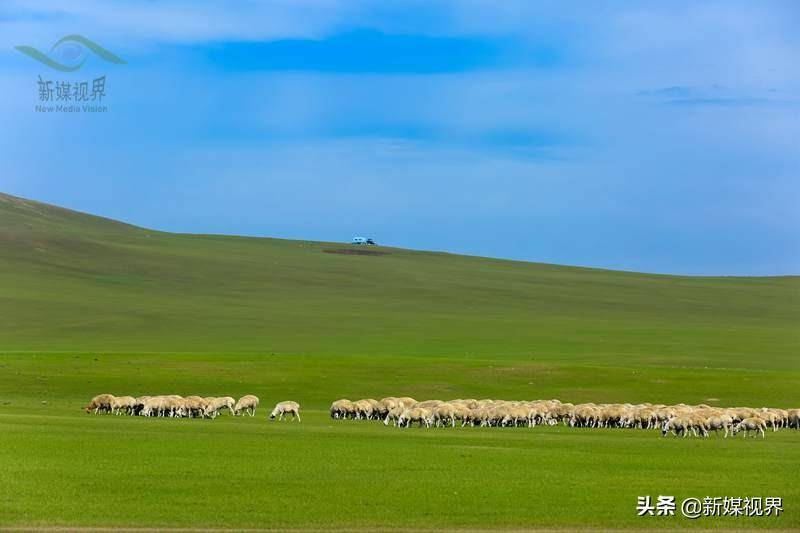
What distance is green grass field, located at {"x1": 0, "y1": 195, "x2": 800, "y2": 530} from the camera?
57.2ft

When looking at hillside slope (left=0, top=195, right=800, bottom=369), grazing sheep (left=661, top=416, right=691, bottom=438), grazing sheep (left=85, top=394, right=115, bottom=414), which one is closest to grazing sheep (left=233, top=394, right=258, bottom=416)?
grazing sheep (left=85, top=394, right=115, bottom=414)

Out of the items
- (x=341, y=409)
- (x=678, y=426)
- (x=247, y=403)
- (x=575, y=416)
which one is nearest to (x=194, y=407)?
(x=247, y=403)

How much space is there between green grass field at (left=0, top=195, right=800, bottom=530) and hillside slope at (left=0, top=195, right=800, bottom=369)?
335 mm

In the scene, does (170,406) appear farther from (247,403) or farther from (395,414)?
(395,414)

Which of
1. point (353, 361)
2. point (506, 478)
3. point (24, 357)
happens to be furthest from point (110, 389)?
point (506, 478)

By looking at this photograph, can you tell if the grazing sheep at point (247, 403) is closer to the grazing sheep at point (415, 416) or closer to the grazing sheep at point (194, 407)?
the grazing sheep at point (194, 407)

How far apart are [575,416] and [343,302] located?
48.8 m

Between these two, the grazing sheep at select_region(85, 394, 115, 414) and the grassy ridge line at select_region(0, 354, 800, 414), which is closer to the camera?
the grazing sheep at select_region(85, 394, 115, 414)

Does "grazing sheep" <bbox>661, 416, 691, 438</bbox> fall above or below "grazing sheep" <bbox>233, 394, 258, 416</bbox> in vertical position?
below

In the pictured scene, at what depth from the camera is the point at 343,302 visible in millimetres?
79750

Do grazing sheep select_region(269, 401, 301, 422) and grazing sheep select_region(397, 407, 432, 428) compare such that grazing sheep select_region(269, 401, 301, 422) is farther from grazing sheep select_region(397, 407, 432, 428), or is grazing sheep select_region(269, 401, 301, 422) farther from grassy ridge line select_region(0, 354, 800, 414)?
grassy ridge line select_region(0, 354, 800, 414)

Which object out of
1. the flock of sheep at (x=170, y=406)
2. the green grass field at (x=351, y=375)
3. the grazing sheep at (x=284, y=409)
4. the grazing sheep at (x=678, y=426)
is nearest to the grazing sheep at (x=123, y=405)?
the flock of sheep at (x=170, y=406)

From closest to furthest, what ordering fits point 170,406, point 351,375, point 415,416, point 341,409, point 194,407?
point 415,416, point 170,406, point 194,407, point 341,409, point 351,375

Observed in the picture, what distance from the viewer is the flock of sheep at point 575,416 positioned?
29094 mm
